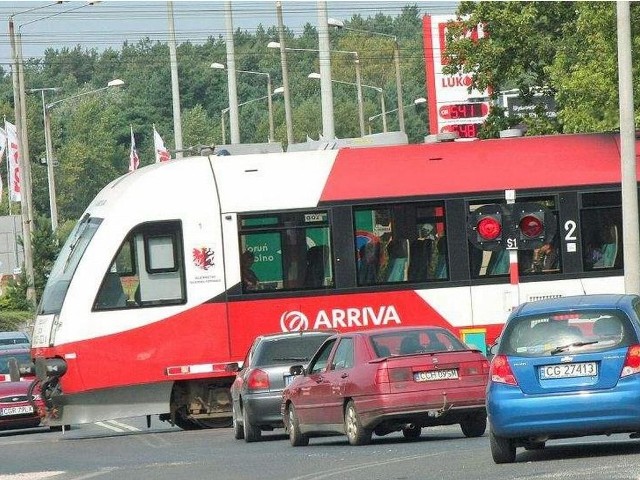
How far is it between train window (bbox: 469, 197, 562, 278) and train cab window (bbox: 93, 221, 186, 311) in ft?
14.4

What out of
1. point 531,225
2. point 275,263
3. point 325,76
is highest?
point 325,76

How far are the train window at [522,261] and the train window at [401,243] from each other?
47 centimetres

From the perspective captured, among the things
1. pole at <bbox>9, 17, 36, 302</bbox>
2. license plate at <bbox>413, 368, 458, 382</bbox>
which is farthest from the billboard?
license plate at <bbox>413, 368, 458, 382</bbox>

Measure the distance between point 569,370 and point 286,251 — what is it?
12.6 m

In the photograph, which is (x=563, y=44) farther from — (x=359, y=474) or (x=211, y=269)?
(x=359, y=474)

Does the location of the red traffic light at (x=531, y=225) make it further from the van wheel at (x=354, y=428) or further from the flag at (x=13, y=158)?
the flag at (x=13, y=158)

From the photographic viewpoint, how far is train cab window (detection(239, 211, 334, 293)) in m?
28.5

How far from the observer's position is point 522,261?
28.6 meters

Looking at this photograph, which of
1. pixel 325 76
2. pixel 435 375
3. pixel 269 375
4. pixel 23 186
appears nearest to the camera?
pixel 435 375

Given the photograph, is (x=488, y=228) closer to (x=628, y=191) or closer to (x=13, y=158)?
(x=628, y=191)

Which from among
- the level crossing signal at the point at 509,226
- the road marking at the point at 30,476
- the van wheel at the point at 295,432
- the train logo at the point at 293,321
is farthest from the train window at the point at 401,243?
the road marking at the point at 30,476

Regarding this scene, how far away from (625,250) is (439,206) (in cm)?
292

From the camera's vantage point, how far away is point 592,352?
16297mm

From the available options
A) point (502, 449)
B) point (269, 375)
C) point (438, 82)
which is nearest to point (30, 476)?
point (269, 375)
